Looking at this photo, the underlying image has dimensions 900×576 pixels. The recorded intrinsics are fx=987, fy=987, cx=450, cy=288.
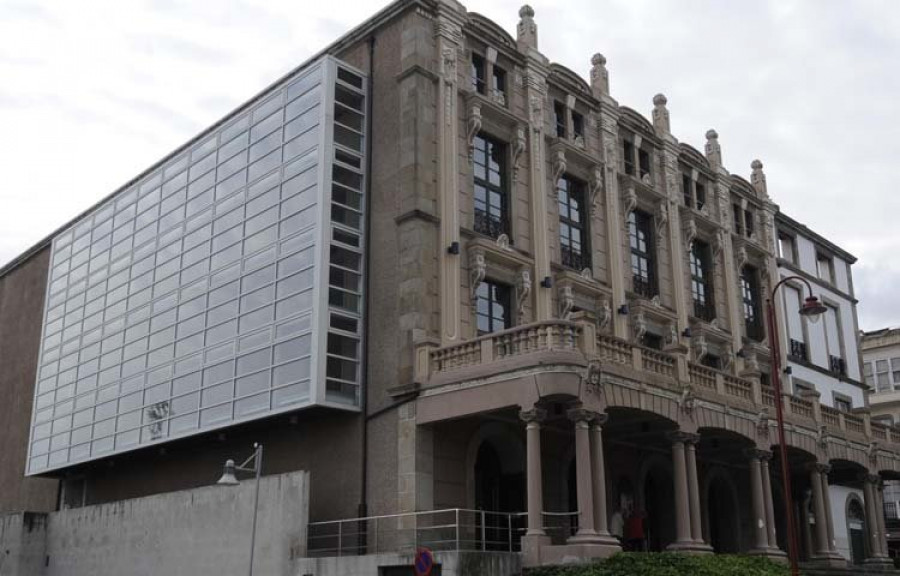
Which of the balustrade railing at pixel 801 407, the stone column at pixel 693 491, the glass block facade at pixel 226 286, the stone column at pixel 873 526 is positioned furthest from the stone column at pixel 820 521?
the glass block facade at pixel 226 286

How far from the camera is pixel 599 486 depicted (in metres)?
24.5

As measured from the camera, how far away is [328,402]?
27484mm

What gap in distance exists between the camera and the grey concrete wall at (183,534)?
84.4 ft

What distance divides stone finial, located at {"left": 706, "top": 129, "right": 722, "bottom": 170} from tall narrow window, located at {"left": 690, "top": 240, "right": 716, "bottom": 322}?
12.8 feet

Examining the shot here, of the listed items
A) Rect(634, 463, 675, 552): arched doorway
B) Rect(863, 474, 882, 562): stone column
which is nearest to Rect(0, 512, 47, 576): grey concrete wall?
Rect(634, 463, 675, 552): arched doorway

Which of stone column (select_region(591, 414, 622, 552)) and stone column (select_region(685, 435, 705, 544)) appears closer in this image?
stone column (select_region(591, 414, 622, 552))

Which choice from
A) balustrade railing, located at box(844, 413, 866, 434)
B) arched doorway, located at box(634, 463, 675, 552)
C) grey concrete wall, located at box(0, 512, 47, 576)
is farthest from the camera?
balustrade railing, located at box(844, 413, 866, 434)

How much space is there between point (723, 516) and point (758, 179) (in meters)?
16.9

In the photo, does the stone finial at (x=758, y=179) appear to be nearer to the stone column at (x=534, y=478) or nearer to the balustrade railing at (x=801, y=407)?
the balustrade railing at (x=801, y=407)

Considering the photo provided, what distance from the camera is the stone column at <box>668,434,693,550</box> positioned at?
26.7m

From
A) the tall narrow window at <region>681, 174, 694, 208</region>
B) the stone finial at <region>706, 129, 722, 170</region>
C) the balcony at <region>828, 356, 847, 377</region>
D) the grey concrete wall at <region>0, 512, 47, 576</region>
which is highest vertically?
the stone finial at <region>706, 129, 722, 170</region>

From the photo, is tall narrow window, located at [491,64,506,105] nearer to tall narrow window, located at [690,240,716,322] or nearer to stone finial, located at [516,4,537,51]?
stone finial, located at [516,4,537,51]

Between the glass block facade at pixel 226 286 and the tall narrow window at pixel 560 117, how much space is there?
740 cm

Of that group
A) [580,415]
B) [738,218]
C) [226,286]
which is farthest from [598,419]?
[738,218]
